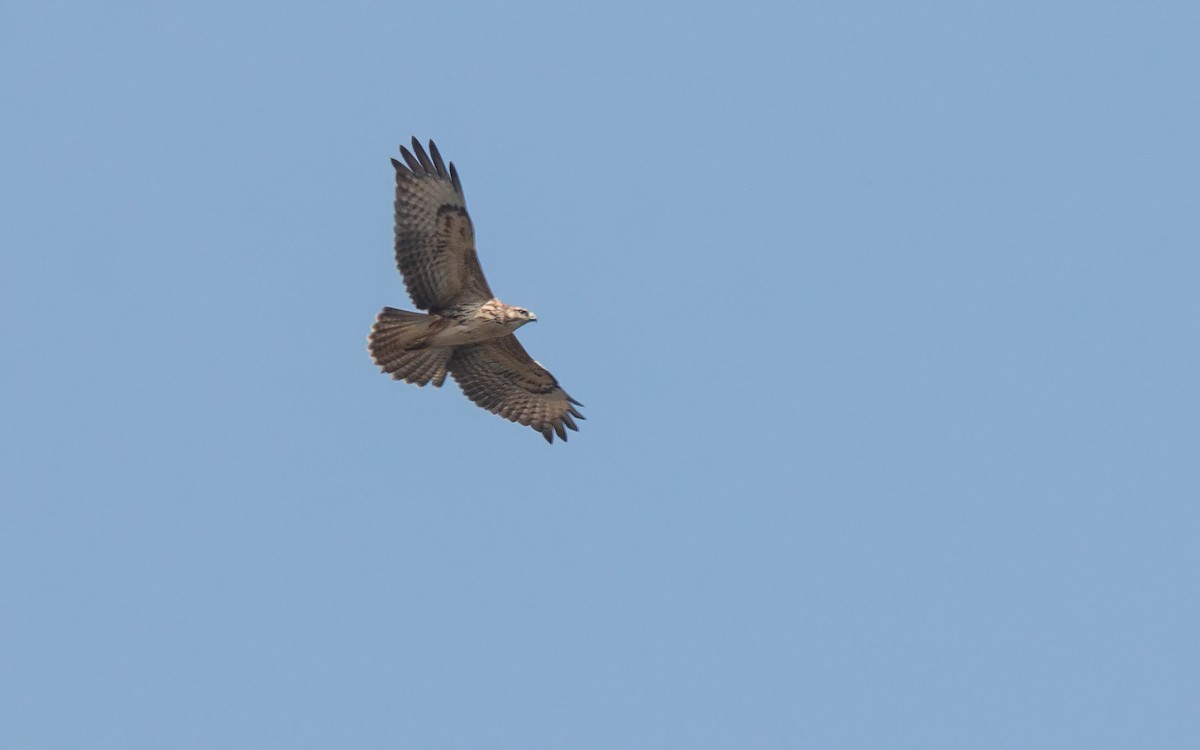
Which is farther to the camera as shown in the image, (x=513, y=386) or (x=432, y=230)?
(x=513, y=386)

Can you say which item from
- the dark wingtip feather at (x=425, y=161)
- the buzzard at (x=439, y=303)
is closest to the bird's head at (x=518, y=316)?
the buzzard at (x=439, y=303)

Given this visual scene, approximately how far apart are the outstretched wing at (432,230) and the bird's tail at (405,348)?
1.11ft

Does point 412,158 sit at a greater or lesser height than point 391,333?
greater

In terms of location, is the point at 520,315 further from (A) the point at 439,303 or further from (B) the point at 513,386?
(B) the point at 513,386

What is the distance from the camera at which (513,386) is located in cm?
2417

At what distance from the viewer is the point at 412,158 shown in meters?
22.2

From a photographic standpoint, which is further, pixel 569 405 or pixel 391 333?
pixel 569 405

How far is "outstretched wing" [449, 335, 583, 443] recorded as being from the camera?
2361cm

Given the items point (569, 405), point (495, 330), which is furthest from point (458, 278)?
point (569, 405)

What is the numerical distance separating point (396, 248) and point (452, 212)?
819 millimetres

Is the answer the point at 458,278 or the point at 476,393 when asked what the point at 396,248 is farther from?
the point at 476,393

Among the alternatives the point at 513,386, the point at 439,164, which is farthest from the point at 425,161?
the point at 513,386

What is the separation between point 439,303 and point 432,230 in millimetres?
912

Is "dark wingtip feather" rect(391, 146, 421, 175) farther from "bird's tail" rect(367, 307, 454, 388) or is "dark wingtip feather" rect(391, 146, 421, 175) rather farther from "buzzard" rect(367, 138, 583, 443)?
"bird's tail" rect(367, 307, 454, 388)
